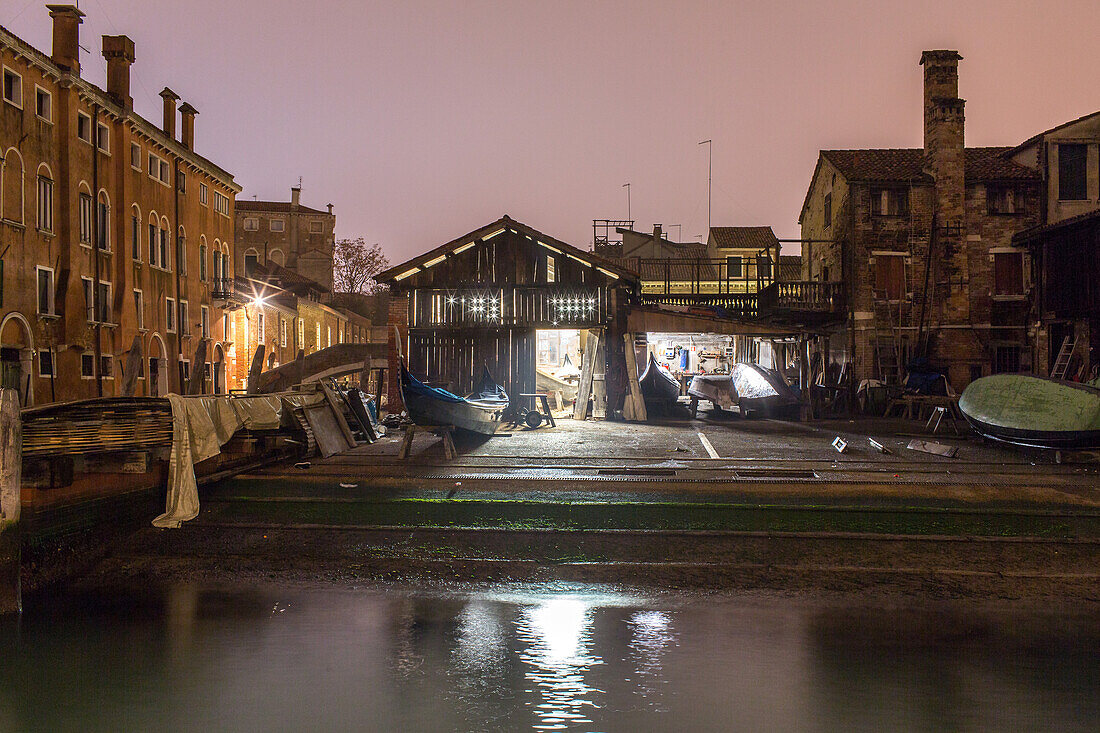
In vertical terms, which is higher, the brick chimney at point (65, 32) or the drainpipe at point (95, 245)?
the brick chimney at point (65, 32)

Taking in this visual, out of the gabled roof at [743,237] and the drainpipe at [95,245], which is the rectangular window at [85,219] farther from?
the gabled roof at [743,237]

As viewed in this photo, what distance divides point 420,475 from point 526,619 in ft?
13.5

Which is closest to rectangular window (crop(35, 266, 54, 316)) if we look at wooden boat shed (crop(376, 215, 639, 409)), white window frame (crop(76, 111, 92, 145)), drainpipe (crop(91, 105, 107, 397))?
drainpipe (crop(91, 105, 107, 397))

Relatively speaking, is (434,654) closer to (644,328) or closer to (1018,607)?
(1018,607)

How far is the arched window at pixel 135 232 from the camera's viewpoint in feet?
91.5

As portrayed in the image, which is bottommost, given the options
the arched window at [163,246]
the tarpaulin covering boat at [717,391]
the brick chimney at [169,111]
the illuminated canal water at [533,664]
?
the illuminated canal water at [533,664]

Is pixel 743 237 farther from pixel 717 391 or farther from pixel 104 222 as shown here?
pixel 104 222

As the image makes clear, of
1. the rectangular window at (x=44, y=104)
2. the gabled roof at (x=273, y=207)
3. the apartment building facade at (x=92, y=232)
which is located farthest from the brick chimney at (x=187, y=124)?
the gabled roof at (x=273, y=207)

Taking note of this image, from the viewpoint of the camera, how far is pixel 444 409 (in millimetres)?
13656

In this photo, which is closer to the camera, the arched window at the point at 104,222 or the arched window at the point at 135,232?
the arched window at the point at 104,222

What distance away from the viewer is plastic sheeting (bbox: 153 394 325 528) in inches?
390

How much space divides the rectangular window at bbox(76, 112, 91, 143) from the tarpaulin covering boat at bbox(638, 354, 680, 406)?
66.8 ft

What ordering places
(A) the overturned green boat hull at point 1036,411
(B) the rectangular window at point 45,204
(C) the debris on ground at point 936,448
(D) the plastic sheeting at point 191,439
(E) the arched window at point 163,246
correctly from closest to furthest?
(D) the plastic sheeting at point 191,439
(A) the overturned green boat hull at point 1036,411
(C) the debris on ground at point 936,448
(B) the rectangular window at point 45,204
(E) the arched window at point 163,246

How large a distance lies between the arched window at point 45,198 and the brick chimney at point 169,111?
32.1 feet
